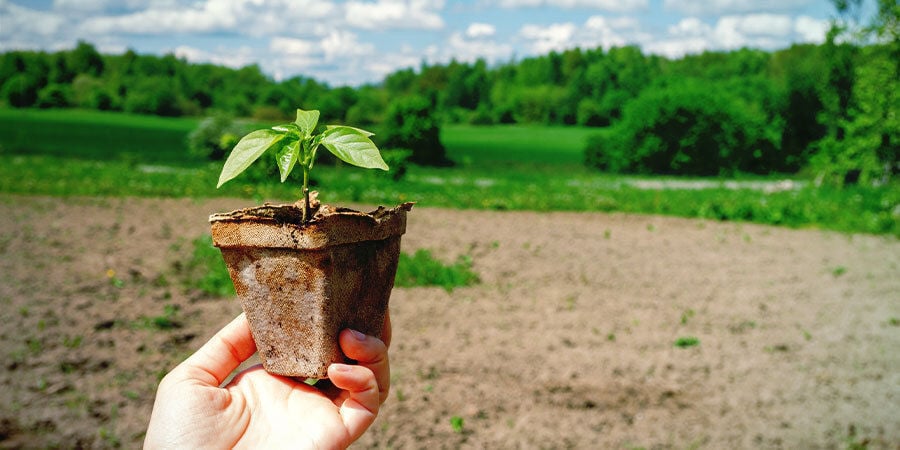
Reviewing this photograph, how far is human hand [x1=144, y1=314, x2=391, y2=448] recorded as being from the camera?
191 cm

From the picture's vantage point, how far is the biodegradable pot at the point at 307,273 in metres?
1.71

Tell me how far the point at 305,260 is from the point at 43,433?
17.6 ft

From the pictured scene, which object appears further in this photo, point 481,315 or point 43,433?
point 481,315

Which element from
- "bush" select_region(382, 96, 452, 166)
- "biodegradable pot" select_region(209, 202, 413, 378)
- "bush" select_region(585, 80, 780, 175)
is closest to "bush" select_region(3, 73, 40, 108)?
"bush" select_region(382, 96, 452, 166)

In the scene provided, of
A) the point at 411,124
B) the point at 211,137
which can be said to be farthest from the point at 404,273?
the point at 211,137

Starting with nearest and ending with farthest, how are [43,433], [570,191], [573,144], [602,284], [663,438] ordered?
1. [43,433]
2. [663,438]
3. [602,284]
4. [570,191]
5. [573,144]

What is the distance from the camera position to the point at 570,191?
79.4ft

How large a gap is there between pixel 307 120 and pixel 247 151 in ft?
0.57

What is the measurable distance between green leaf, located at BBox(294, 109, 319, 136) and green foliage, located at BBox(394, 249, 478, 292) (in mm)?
8365

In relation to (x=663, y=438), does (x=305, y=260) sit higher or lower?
higher

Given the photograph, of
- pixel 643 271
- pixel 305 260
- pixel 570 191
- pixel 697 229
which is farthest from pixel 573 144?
pixel 305 260

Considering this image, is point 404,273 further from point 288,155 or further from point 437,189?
point 437,189

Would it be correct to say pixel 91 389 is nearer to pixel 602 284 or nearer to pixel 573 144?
pixel 602 284

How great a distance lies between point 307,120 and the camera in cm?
166
